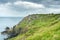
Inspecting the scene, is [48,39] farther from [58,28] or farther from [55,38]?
[58,28]

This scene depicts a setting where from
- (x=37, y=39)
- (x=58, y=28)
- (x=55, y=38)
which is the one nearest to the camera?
(x=55, y=38)

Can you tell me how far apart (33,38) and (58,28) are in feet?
62.1

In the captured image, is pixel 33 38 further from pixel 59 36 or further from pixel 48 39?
pixel 59 36

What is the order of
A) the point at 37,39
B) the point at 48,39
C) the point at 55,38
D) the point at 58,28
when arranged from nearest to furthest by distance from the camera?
the point at 55,38, the point at 48,39, the point at 37,39, the point at 58,28

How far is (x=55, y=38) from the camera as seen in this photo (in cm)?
12862

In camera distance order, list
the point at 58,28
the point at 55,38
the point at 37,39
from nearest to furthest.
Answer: the point at 55,38, the point at 37,39, the point at 58,28

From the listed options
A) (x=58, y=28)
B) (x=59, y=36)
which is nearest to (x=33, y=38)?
(x=58, y=28)

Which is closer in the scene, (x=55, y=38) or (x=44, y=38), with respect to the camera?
(x=55, y=38)

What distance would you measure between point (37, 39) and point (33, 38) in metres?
6.02

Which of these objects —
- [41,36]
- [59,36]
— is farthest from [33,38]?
[59,36]

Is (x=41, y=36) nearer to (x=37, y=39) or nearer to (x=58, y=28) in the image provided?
(x=37, y=39)

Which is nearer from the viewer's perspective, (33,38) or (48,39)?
(48,39)

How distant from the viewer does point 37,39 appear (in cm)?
15075

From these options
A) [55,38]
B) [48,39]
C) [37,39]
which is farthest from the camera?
[37,39]
